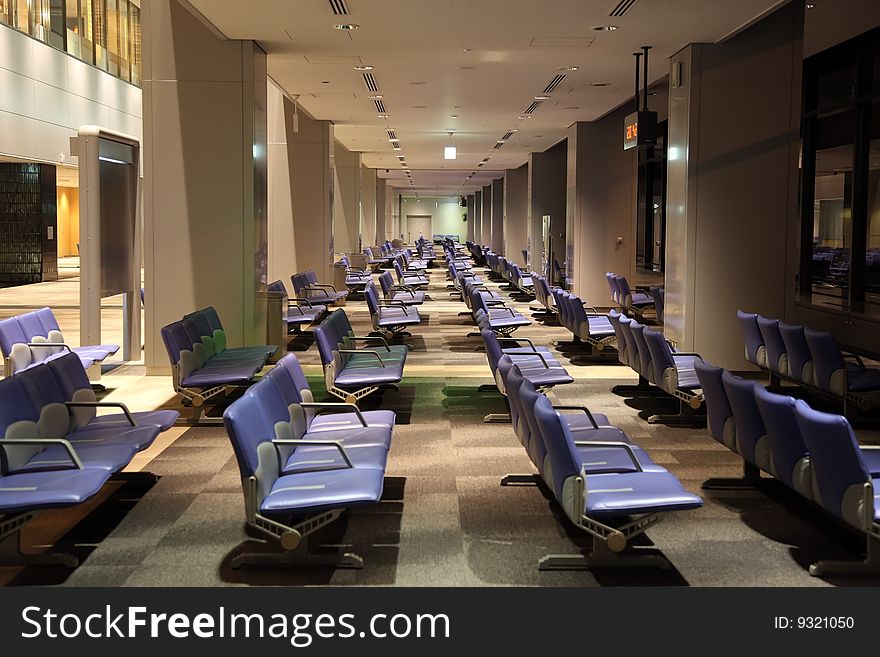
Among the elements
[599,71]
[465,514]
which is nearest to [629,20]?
[599,71]

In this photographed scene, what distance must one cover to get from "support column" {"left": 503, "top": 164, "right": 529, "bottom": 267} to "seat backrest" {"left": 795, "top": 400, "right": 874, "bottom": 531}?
83.1 ft

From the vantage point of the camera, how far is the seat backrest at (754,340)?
8439mm

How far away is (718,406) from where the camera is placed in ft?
17.6

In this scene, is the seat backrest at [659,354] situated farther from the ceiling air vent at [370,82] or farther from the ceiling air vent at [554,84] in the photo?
the ceiling air vent at [370,82]

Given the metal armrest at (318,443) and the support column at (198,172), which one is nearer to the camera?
the metal armrest at (318,443)

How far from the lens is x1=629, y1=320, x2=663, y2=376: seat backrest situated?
24.7 feet

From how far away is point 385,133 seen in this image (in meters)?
19.5

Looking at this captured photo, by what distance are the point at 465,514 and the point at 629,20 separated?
17.3 ft

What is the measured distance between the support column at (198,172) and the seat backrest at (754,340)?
4844mm

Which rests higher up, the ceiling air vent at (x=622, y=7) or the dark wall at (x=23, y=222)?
the ceiling air vent at (x=622, y=7)

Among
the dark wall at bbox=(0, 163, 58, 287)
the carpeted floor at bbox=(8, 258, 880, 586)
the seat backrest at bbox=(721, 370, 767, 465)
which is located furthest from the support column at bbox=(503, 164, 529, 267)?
the seat backrest at bbox=(721, 370, 767, 465)

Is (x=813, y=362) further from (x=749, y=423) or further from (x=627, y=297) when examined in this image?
(x=627, y=297)

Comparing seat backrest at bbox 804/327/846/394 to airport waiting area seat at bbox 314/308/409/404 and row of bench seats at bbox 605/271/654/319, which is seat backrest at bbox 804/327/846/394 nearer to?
airport waiting area seat at bbox 314/308/409/404

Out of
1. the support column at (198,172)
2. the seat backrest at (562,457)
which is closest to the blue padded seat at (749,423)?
the seat backrest at (562,457)
